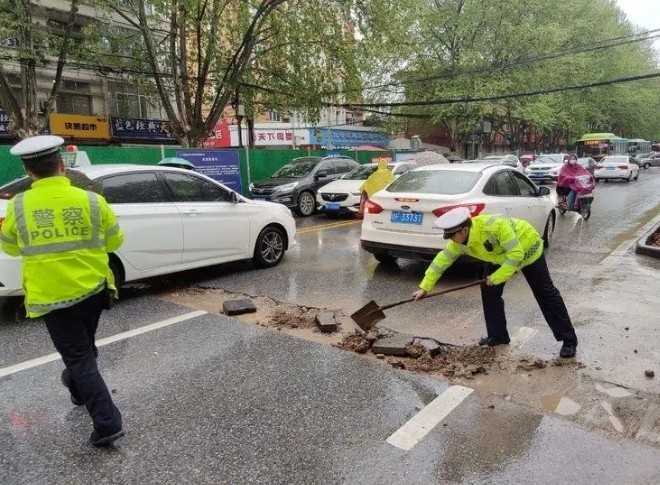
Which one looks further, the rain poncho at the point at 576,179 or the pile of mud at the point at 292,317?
the rain poncho at the point at 576,179

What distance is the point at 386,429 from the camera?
125 inches

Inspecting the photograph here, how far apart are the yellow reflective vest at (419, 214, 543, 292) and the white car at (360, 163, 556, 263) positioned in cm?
229

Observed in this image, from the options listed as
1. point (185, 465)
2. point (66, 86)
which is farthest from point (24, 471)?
point (66, 86)

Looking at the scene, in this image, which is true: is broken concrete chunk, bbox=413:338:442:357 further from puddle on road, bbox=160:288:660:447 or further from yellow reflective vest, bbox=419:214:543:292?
yellow reflective vest, bbox=419:214:543:292

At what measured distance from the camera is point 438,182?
6996 mm

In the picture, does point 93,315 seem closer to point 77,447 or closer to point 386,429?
point 77,447

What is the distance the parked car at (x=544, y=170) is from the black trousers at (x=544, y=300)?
74.9 ft

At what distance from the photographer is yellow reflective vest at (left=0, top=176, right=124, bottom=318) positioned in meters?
2.71

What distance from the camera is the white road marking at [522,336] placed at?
4.55 metres

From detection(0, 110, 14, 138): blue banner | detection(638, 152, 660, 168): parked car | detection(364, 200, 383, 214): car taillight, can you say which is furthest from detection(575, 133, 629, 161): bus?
detection(0, 110, 14, 138): blue banner

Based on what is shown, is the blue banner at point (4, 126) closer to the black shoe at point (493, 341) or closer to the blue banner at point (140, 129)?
the blue banner at point (140, 129)

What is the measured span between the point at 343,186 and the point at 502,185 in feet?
21.3

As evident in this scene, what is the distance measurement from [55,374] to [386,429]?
103 inches

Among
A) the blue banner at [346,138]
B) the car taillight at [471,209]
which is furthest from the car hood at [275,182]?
the blue banner at [346,138]
